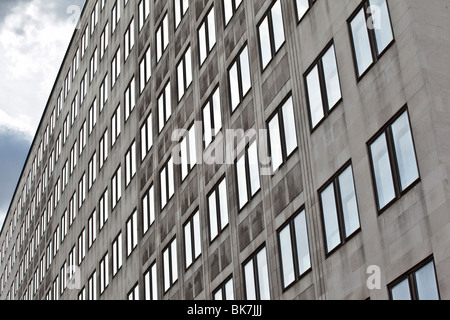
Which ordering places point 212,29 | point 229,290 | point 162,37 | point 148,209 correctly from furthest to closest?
point 162,37, point 148,209, point 212,29, point 229,290

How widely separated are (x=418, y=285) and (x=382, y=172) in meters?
3.98

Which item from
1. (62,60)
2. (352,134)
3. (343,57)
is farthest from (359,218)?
(62,60)

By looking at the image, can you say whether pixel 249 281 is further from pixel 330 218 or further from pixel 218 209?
pixel 330 218

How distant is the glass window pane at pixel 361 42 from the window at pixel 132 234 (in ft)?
81.4

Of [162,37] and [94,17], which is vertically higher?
[94,17]

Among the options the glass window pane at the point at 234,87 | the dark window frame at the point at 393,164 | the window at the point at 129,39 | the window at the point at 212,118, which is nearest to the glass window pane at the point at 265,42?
the glass window pane at the point at 234,87

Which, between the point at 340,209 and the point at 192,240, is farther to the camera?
the point at 192,240

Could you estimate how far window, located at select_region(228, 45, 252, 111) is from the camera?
35875 millimetres

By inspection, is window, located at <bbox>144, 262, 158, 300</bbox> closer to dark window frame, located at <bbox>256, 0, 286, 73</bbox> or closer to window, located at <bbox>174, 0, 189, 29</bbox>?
window, located at <bbox>174, 0, 189, 29</bbox>

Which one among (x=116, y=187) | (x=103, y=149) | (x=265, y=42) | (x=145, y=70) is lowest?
(x=265, y=42)

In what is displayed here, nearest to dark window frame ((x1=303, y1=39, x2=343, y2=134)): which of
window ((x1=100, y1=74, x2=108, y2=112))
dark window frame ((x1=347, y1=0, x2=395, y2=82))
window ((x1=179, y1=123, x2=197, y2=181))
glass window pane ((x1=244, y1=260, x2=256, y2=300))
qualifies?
A: dark window frame ((x1=347, y1=0, x2=395, y2=82))

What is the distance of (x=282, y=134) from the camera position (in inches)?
1252

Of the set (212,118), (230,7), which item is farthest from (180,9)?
(212,118)

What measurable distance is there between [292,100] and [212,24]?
36.4ft
